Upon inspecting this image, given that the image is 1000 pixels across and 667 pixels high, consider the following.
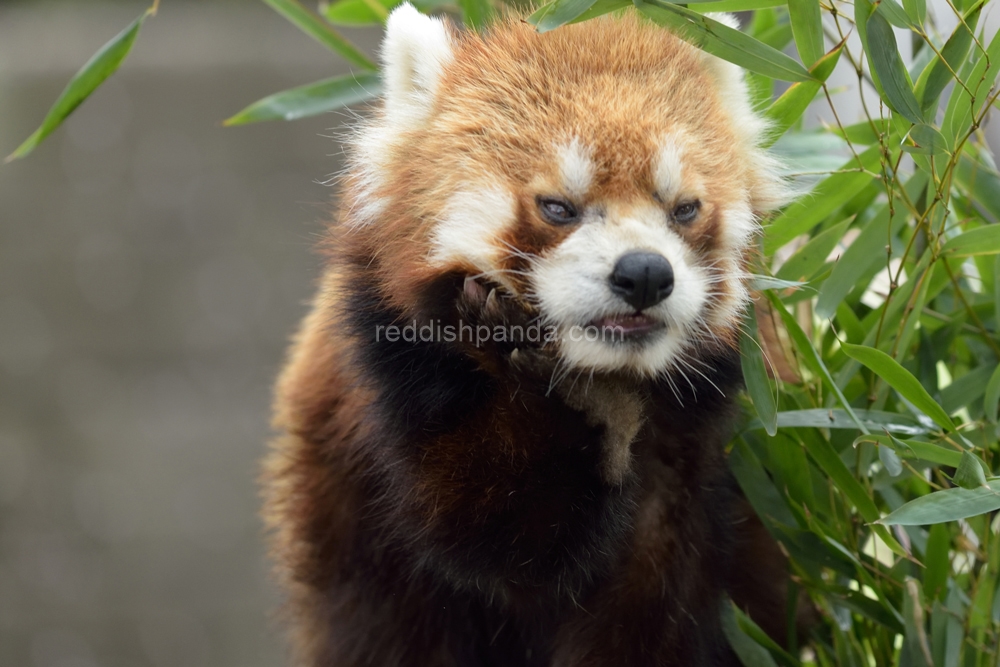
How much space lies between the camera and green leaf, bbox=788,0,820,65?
137cm

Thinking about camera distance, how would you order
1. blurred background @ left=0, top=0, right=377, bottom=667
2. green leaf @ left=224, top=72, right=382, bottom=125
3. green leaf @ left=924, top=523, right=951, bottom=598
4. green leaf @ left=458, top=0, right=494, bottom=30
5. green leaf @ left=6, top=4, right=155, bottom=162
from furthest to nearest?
blurred background @ left=0, top=0, right=377, bottom=667
green leaf @ left=224, top=72, right=382, bottom=125
green leaf @ left=458, top=0, right=494, bottom=30
green leaf @ left=6, top=4, right=155, bottom=162
green leaf @ left=924, top=523, right=951, bottom=598

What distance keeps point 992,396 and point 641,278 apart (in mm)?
704

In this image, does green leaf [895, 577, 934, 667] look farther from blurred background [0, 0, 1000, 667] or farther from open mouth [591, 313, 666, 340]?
blurred background [0, 0, 1000, 667]

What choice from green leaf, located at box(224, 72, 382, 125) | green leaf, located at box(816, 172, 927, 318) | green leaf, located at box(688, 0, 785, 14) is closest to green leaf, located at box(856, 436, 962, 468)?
green leaf, located at box(816, 172, 927, 318)

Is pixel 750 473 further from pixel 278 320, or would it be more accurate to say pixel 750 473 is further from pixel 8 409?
pixel 8 409

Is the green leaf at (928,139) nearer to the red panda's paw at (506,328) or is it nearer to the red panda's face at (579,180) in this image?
the red panda's face at (579,180)

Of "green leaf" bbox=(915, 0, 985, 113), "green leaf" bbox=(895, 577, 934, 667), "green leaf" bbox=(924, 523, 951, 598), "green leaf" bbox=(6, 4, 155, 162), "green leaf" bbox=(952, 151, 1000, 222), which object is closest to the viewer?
"green leaf" bbox=(915, 0, 985, 113)

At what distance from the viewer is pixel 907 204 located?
4.83 ft

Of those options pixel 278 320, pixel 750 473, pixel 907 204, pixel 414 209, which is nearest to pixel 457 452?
Result: pixel 414 209

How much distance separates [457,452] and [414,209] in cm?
41

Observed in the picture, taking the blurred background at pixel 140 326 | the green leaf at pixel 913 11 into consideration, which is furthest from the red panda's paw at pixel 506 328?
the blurred background at pixel 140 326

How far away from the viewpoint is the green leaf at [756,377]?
1.42 metres

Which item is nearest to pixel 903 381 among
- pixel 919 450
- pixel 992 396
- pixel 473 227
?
pixel 919 450

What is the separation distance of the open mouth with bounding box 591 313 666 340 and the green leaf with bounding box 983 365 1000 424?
23.7 inches
